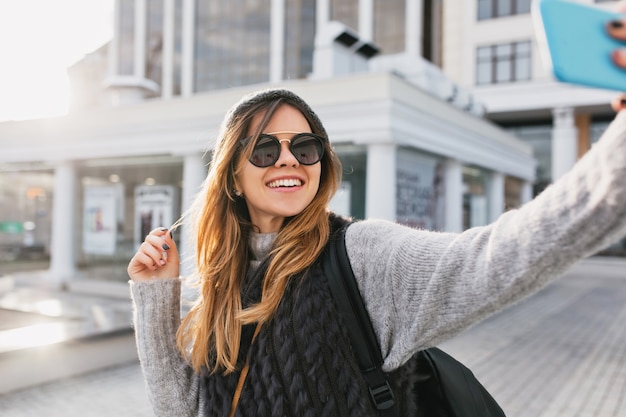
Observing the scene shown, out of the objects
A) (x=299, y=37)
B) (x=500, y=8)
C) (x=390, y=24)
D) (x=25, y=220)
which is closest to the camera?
(x=25, y=220)

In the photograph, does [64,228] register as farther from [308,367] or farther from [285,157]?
[308,367]

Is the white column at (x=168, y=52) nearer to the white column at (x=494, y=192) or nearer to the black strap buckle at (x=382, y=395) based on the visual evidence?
the white column at (x=494, y=192)

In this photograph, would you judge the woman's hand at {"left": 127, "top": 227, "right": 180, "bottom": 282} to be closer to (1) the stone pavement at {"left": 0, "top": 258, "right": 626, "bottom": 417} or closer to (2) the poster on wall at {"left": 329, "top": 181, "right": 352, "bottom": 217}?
(1) the stone pavement at {"left": 0, "top": 258, "right": 626, "bottom": 417}

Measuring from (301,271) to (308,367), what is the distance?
23 cm

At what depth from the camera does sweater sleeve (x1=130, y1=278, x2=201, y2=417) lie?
153 centimetres

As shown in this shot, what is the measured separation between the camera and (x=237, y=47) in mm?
35750

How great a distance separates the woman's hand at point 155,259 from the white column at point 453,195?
10.3 meters

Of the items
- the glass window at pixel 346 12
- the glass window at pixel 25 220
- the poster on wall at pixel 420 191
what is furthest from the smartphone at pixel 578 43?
the glass window at pixel 346 12

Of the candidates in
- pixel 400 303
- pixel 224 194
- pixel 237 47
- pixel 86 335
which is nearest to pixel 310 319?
pixel 400 303

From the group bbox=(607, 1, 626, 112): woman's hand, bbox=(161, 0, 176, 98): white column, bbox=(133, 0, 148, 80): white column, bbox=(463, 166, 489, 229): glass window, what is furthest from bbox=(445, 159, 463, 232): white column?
bbox=(133, 0, 148, 80): white column

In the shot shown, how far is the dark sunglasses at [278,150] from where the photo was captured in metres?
1.42

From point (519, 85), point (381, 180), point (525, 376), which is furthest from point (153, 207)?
point (519, 85)

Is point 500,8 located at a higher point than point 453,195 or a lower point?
higher

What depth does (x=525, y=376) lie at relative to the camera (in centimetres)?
641
